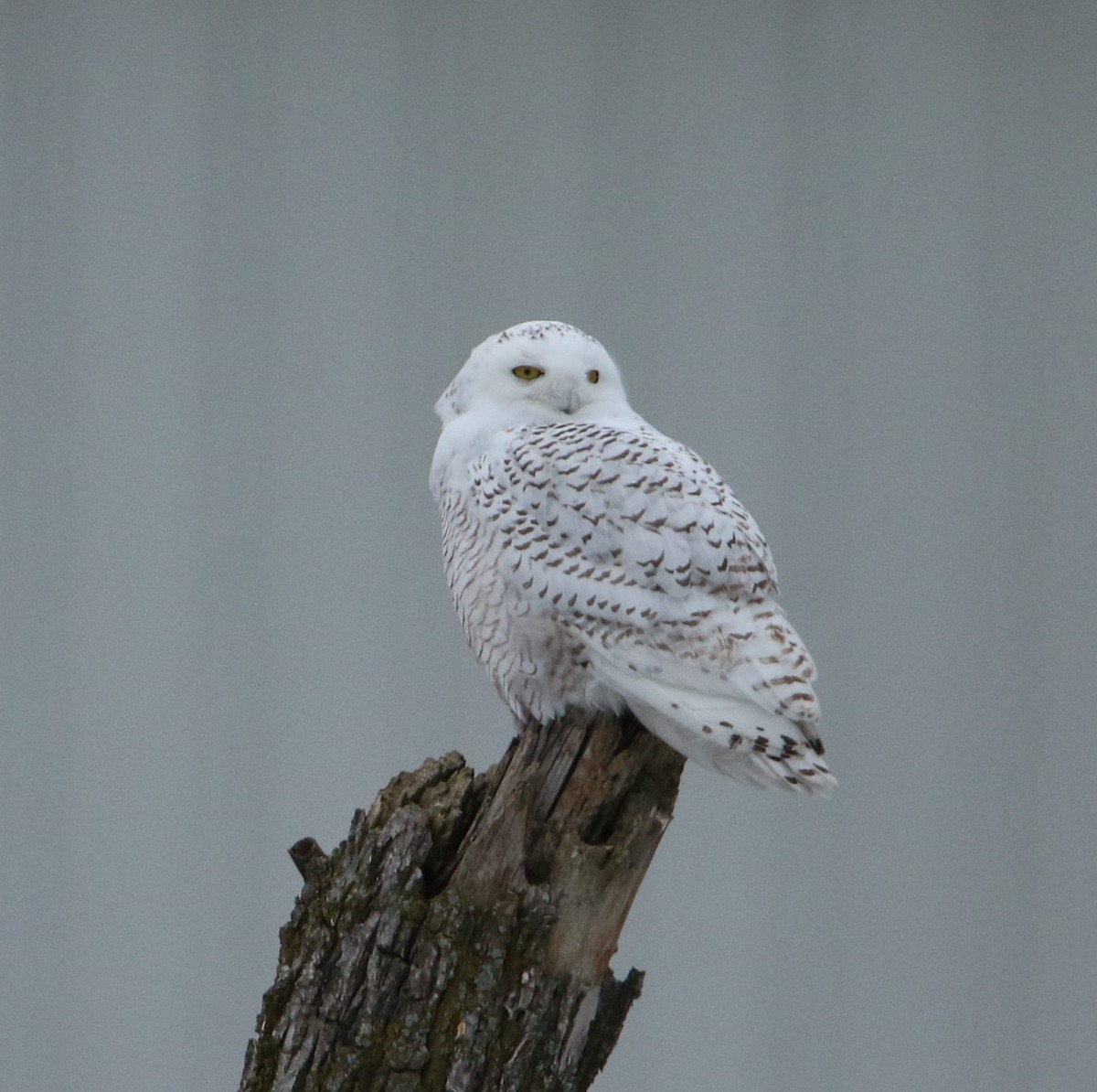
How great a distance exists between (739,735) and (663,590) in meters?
0.20

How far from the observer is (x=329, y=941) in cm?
146

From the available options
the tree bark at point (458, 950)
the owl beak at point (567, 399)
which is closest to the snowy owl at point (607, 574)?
the owl beak at point (567, 399)

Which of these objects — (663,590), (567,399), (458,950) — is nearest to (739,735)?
(663,590)

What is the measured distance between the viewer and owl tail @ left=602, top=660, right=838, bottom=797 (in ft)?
4.75

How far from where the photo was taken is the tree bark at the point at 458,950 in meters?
1.42

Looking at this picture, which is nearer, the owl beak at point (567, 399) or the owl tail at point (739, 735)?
the owl tail at point (739, 735)

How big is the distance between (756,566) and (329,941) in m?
0.68

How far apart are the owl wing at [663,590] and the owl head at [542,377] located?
0.08 metres

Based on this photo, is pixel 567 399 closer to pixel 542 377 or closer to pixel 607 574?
pixel 542 377

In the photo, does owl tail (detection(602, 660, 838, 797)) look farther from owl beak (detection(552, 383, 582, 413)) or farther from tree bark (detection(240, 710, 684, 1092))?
owl beak (detection(552, 383, 582, 413))

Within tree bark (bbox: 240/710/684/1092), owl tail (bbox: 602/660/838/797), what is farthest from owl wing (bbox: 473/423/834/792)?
tree bark (bbox: 240/710/684/1092)

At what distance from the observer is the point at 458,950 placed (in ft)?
4.70

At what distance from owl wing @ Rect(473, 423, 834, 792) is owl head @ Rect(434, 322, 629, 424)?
0.08 m

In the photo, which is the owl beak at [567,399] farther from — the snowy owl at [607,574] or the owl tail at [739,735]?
the owl tail at [739,735]
